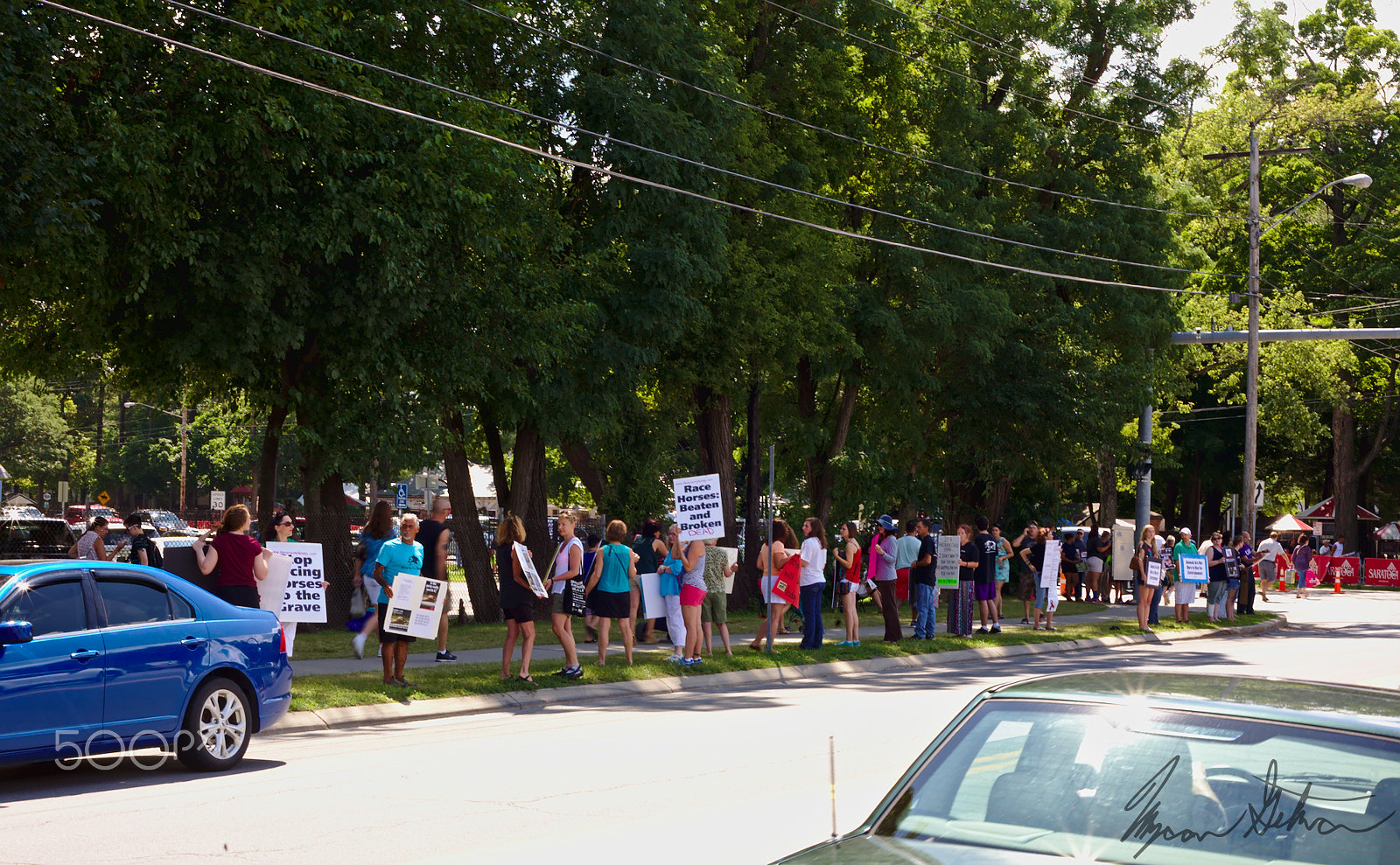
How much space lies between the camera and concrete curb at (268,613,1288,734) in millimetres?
13195

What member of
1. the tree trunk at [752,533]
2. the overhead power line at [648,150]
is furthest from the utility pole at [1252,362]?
the tree trunk at [752,533]

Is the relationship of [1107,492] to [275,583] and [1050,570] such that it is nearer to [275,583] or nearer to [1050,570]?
[1050,570]

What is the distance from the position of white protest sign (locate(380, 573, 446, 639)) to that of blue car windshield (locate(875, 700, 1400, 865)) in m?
11.0

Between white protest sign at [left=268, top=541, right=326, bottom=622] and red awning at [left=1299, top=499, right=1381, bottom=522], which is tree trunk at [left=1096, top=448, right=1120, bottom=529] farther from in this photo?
white protest sign at [left=268, top=541, right=326, bottom=622]

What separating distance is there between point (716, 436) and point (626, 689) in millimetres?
13269

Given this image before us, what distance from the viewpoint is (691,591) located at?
17.2 meters

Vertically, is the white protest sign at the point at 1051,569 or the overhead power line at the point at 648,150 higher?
the overhead power line at the point at 648,150

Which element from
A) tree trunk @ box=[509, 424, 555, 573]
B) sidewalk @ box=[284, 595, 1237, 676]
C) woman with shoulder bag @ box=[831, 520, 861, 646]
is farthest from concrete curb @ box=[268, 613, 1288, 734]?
tree trunk @ box=[509, 424, 555, 573]

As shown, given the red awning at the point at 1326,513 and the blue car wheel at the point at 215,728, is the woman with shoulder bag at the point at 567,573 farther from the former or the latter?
the red awning at the point at 1326,513

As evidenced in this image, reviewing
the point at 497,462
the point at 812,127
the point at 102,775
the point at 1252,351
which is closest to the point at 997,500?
the point at 1252,351

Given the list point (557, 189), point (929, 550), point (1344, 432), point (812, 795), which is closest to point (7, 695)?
point (812, 795)

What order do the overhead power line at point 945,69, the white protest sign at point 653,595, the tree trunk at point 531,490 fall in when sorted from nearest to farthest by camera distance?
the white protest sign at point 653,595
the tree trunk at point 531,490
the overhead power line at point 945,69

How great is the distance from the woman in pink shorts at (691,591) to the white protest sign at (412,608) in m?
3.70
